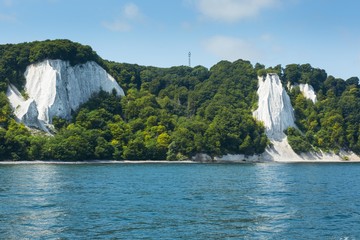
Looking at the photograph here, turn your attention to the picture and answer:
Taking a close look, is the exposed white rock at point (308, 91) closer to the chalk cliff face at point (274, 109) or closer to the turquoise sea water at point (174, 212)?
the chalk cliff face at point (274, 109)

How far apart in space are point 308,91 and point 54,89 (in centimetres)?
9152

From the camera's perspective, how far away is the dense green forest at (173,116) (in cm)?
11900

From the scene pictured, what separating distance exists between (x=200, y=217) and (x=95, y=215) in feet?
24.2

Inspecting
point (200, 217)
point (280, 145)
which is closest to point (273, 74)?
point (280, 145)

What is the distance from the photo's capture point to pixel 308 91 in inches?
7087

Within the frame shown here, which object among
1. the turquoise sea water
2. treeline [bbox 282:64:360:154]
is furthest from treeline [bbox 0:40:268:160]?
the turquoise sea water

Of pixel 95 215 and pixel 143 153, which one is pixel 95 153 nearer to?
pixel 143 153

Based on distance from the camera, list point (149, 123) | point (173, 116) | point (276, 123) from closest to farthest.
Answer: point (149, 123) < point (173, 116) < point (276, 123)

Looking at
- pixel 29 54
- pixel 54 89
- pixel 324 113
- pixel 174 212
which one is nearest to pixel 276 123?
pixel 324 113

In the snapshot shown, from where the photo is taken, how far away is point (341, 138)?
15625 cm

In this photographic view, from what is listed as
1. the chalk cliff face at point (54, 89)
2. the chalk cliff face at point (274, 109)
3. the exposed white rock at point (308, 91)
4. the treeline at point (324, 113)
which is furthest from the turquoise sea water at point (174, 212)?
the exposed white rock at point (308, 91)

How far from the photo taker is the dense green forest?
4685 inches

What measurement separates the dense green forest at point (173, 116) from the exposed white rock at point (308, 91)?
1875mm

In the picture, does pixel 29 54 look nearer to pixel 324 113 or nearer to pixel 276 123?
pixel 276 123
